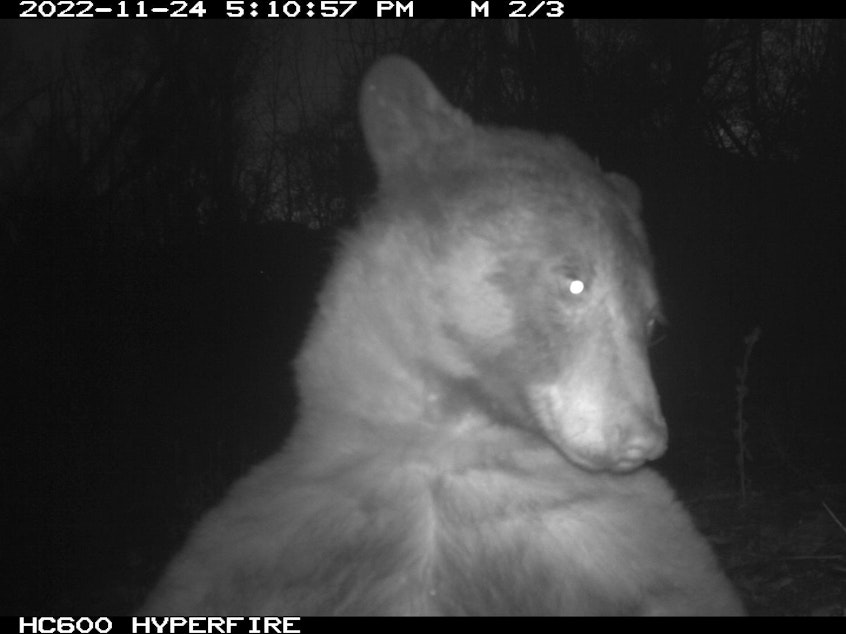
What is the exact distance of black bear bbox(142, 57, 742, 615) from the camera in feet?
4.61

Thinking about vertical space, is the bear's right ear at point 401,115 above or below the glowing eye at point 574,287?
above

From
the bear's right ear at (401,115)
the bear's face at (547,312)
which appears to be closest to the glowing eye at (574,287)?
the bear's face at (547,312)

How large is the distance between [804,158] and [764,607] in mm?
4448

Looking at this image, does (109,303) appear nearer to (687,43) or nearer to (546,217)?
(546,217)

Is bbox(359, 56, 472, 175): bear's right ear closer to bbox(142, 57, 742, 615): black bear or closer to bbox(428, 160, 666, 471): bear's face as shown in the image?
bbox(142, 57, 742, 615): black bear

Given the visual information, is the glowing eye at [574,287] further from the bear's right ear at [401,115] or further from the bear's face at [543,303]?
the bear's right ear at [401,115]

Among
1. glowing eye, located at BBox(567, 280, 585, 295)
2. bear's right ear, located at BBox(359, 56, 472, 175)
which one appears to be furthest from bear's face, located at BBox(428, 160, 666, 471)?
bear's right ear, located at BBox(359, 56, 472, 175)

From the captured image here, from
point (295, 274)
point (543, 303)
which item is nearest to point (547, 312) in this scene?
point (543, 303)

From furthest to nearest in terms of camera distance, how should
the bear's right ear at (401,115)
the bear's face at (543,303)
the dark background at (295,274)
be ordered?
the dark background at (295,274), the bear's right ear at (401,115), the bear's face at (543,303)

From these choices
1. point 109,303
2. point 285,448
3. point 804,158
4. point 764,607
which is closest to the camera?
point 285,448

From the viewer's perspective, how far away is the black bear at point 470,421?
4.61ft

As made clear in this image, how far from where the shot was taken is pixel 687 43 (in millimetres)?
6988

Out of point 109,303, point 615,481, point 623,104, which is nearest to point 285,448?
point 615,481

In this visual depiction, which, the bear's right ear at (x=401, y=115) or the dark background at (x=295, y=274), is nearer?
the bear's right ear at (x=401, y=115)
